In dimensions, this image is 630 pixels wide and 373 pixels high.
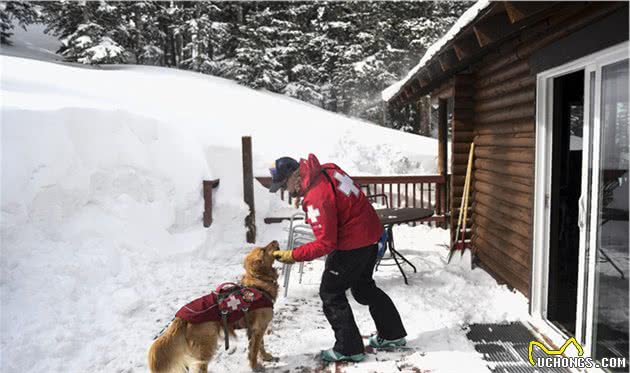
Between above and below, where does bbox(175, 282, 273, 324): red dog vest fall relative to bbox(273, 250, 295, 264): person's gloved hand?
below

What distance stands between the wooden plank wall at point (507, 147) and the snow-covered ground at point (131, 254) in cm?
46

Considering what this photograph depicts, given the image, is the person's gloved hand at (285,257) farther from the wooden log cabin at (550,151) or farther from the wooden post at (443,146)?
the wooden post at (443,146)

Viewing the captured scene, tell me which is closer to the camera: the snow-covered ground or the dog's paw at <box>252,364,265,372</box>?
the dog's paw at <box>252,364,265,372</box>

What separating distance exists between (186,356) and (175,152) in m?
6.00

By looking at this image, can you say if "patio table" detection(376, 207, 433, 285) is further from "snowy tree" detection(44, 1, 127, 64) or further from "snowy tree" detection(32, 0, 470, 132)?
"snowy tree" detection(44, 1, 127, 64)

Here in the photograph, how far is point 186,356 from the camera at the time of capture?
9.31 ft

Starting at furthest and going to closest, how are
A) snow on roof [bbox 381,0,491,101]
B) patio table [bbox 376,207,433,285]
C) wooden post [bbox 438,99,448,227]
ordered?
wooden post [bbox 438,99,448,227] < patio table [bbox 376,207,433,285] < snow on roof [bbox 381,0,491,101]

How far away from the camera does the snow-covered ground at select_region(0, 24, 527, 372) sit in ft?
12.0

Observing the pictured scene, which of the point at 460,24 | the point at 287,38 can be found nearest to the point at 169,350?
the point at 460,24

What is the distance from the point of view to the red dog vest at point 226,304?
2.90 m

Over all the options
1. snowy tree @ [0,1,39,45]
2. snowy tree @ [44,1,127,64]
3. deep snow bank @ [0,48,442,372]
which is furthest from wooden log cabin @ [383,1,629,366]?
snowy tree @ [0,1,39,45]

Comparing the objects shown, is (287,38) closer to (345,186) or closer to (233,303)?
(345,186)

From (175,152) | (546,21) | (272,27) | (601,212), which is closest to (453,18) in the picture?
(272,27)

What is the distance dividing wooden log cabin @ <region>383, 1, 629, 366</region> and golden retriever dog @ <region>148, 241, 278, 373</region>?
2439 millimetres
